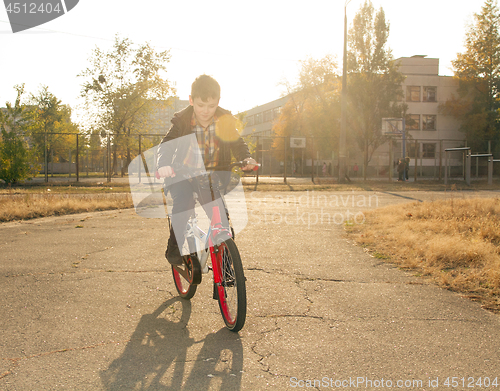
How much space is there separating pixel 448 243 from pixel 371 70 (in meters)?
35.8

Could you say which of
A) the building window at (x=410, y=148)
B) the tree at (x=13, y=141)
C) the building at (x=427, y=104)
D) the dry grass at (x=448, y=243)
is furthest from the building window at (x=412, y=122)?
the dry grass at (x=448, y=243)

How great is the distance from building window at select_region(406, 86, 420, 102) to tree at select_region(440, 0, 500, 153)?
3.42m

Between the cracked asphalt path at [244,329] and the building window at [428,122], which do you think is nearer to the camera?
the cracked asphalt path at [244,329]

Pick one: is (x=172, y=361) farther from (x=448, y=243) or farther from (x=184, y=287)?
(x=448, y=243)

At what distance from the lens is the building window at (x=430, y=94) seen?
47.3 m

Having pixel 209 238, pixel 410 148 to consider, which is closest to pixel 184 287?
pixel 209 238

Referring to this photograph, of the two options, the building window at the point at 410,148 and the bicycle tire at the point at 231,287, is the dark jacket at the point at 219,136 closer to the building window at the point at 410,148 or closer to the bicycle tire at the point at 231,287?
the bicycle tire at the point at 231,287

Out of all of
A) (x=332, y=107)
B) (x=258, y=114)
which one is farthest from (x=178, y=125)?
(x=258, y=114)

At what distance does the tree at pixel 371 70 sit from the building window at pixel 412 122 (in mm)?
5612

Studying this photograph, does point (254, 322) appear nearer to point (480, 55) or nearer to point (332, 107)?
point (332, 107)

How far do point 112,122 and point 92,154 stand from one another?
14975mm

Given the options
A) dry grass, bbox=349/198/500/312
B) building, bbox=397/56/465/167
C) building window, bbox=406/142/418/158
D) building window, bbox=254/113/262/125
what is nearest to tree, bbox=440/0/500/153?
building, bbox=397/56/465/167

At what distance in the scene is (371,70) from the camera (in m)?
37.9

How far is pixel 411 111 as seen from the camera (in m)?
47.2
